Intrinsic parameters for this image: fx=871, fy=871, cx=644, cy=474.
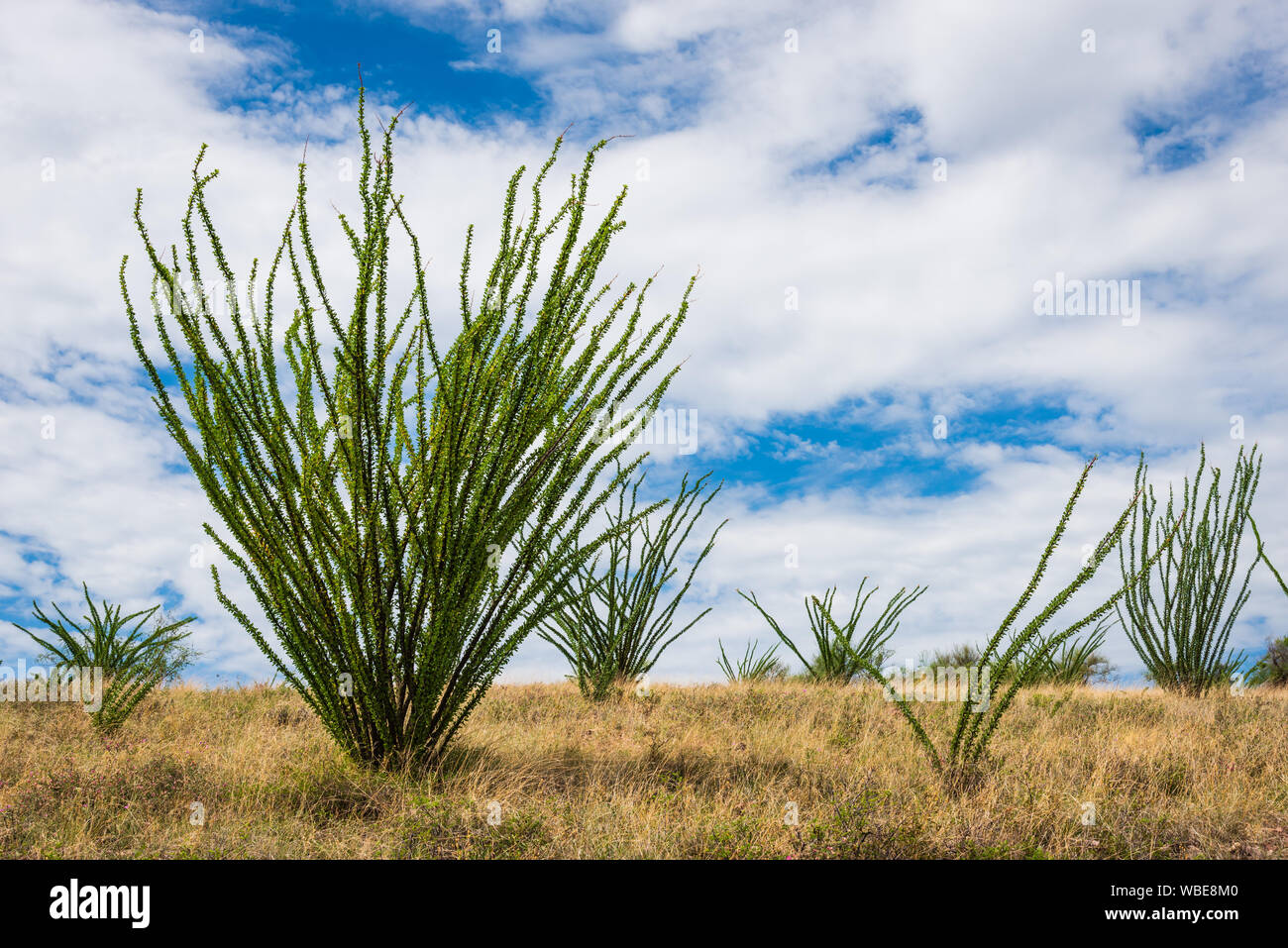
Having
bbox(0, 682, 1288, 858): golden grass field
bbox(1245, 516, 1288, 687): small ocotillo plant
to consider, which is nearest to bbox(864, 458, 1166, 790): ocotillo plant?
bbox(0, 682, 1288, 858): golden grass field

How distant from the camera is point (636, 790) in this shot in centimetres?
405

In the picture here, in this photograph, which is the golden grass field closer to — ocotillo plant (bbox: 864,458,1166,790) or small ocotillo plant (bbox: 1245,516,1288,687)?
ocotillo plant (bbox: 864,458,1166,790)

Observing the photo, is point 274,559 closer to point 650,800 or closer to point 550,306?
point 550,306

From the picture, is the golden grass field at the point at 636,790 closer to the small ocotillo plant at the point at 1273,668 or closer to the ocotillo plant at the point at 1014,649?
the ocotillo plant at the point at 1014,649

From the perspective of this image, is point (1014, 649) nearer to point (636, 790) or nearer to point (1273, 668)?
point (636, 790)

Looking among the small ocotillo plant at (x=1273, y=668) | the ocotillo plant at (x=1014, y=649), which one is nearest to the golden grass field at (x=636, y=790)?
the ocotillo plant at (x=1014, y=649)

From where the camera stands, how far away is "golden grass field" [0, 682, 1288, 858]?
3402 mm

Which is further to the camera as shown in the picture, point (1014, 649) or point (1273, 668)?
point (1273, 668)

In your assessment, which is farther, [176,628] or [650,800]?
[176,628]

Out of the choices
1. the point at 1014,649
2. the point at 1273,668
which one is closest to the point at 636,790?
the point at 1014,649

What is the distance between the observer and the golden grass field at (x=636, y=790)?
3402 millimetres

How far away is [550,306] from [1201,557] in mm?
8063
